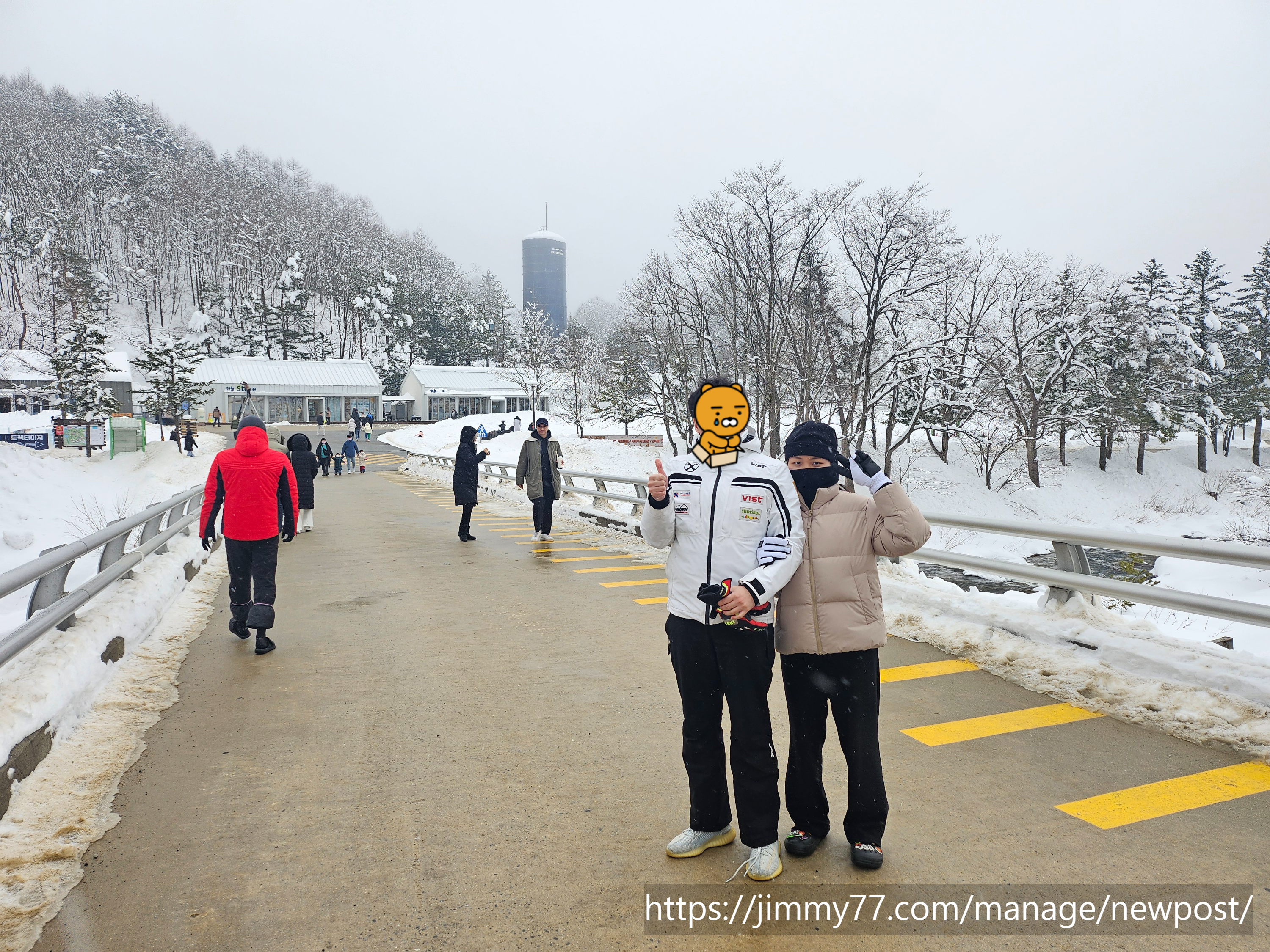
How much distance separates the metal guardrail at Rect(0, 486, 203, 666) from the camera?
438 centimetres

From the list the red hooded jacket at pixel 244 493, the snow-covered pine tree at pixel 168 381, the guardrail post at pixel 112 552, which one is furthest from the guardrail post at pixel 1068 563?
the snow-covered pine tree at pixel 168 381

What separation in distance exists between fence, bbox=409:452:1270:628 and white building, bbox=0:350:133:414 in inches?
2445

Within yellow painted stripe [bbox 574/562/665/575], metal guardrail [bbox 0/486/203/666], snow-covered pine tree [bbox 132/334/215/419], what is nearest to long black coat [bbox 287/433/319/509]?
metal guardrail [bbox 0/486/203/666]

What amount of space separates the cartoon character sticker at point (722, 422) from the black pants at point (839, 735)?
0.92 m

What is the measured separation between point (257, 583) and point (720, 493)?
5330 millimetres

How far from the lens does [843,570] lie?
3.25 meters

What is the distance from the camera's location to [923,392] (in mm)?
35406

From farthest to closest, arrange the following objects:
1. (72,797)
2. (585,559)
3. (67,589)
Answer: (585,559) → (67,589) → (72,797)

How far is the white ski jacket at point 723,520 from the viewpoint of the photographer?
314 centimetres

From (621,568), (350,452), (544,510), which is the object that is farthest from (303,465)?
(350,452)

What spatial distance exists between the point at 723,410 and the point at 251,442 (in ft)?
17.7

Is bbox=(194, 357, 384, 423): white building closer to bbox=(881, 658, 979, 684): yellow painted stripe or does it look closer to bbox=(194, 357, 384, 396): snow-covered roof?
bbox=(194, 357, 384, 396): snow-covered roof

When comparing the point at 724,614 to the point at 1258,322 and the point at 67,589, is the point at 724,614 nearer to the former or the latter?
the point at 67,589

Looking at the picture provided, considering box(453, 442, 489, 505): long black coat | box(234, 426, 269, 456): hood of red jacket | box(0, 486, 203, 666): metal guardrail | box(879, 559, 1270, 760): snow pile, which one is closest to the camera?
box(0, 486, 203, 666): metal guardrail
